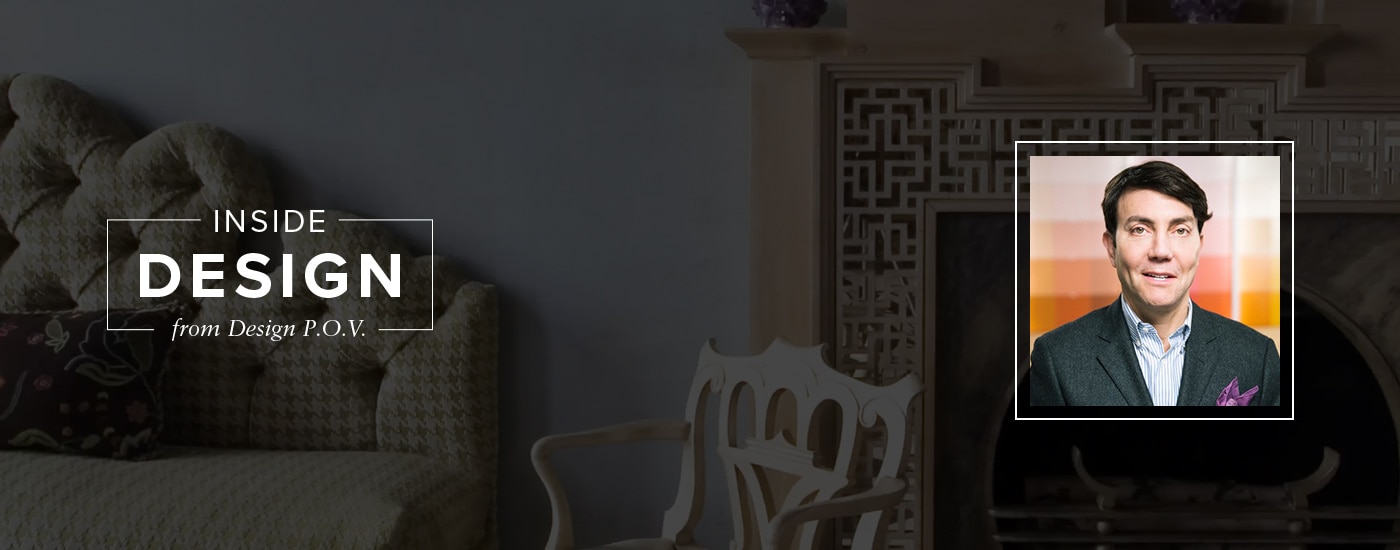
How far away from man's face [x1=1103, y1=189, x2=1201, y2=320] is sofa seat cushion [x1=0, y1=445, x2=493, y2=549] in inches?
68.0

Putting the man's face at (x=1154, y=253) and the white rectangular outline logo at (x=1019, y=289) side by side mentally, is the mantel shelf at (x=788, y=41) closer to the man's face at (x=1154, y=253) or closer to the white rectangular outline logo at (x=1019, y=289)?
the white rectangular outline logo at (x=1019, y=289)

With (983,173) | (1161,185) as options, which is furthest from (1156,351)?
(983,173)

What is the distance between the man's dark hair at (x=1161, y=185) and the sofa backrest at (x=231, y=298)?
1554mm

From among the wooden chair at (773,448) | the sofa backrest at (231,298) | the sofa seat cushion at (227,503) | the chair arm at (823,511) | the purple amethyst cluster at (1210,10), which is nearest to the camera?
the chair arm at (823,511)

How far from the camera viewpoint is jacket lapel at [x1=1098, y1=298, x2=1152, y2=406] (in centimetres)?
241

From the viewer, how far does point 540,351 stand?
2396 millimetres

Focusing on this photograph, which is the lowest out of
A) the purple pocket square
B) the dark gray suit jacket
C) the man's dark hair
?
the purple pocket square

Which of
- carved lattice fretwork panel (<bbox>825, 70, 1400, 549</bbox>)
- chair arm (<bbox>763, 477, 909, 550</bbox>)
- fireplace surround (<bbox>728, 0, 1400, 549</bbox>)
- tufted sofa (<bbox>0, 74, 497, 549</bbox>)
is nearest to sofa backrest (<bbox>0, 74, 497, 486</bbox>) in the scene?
tufted sofa (<bbox>0, 74, 497, 549</bbox>)

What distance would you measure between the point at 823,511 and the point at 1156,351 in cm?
138

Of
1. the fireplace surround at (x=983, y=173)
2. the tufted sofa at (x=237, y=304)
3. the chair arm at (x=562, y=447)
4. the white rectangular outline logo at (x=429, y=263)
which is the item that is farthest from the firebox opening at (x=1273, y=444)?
the white rectangular outline logo at (x=429, y=263)

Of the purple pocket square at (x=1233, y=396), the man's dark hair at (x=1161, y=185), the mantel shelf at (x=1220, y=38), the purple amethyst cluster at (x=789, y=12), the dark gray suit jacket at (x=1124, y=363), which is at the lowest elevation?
the purple pocket square at (x=1233, y=396)

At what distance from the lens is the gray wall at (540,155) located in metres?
2.35

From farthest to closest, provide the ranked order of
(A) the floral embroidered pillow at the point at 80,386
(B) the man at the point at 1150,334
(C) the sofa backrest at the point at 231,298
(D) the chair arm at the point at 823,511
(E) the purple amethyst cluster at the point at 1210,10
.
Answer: (B) the man at the point at 1150,334 → (C) the sofa backrest at the point at 231,298 → (E) the purple amethyst cluster at the point at 1210,10 → (A) the floral embroidered pillow at the point at 80,386 → (D) the chair arm at the point at 823,511

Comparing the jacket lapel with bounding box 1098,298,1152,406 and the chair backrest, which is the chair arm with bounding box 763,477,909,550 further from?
the jacket lapel with bounding box 1098,298,1152,406
